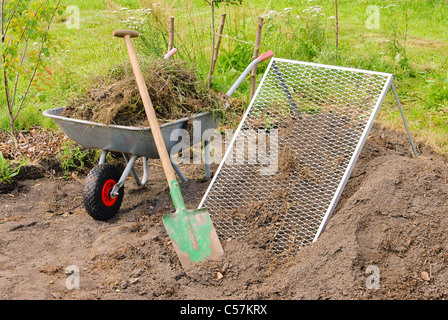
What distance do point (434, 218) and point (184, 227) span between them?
1.43 metres

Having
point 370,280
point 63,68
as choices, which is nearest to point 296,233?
point 370,280

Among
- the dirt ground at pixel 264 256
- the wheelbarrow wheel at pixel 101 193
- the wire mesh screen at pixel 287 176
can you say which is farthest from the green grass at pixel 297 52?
the dirt ground at pixel 264 256

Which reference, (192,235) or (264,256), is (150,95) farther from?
(264,256)

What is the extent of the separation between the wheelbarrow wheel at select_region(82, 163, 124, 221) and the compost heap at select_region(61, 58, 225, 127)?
339 millimetres

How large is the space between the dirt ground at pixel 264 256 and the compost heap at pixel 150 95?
68 centimetres

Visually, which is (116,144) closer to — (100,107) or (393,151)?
(100,107)

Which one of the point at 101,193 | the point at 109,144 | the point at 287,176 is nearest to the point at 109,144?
the point at 109,144

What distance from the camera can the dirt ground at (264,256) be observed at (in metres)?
2.46

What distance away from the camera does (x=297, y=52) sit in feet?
18.9

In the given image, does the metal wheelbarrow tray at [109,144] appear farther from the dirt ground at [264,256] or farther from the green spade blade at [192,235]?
the green spade blade at [192,235]

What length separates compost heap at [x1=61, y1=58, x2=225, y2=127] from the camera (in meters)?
3.29

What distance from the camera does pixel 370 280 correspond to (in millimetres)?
2451

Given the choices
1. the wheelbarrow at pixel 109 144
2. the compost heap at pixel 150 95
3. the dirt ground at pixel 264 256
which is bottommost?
the dirt ground at pixel 264 256

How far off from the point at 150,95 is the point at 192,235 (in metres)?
1.07
